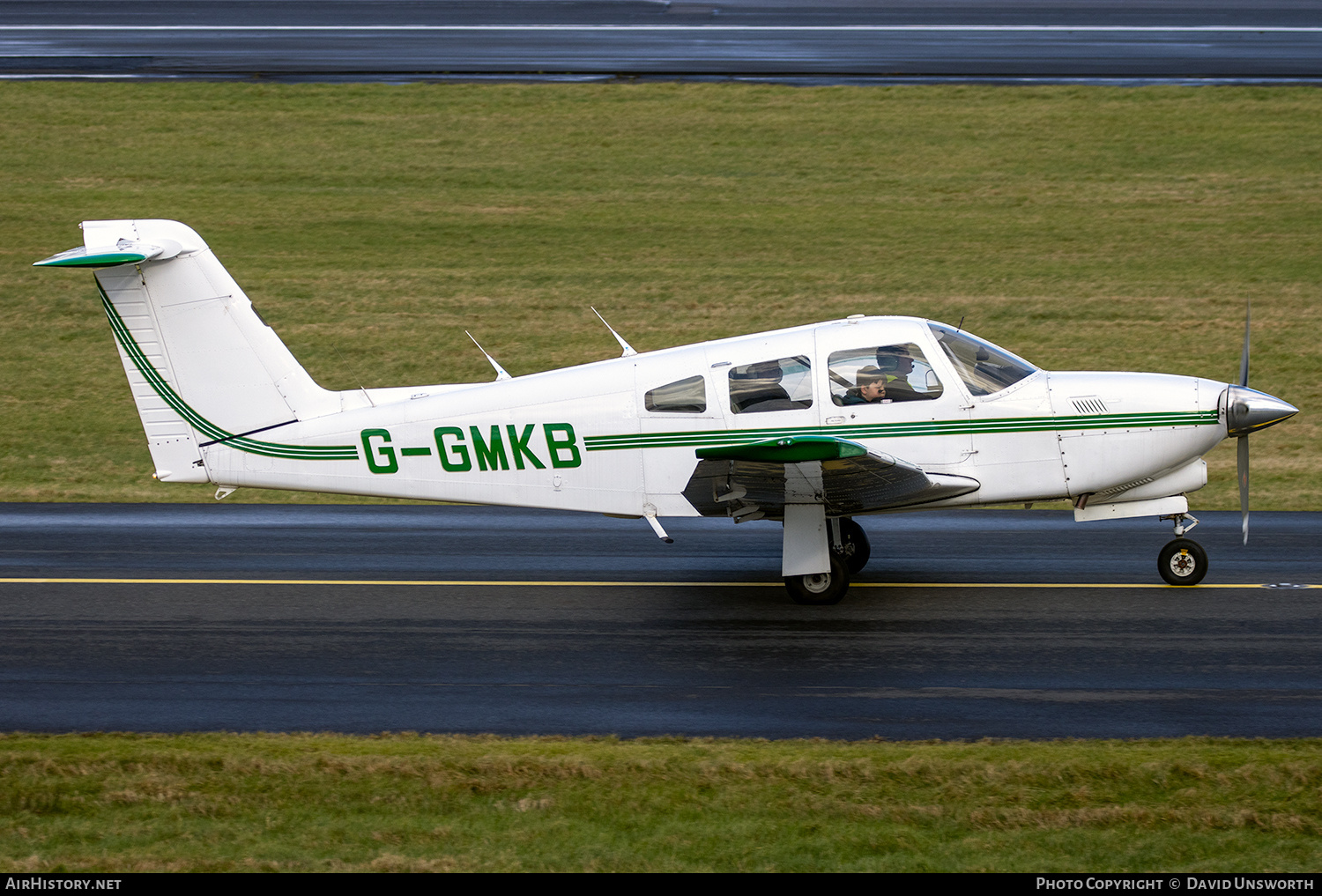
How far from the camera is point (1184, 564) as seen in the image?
11.2 metres

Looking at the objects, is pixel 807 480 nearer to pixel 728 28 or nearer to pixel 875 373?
pixel 875 373

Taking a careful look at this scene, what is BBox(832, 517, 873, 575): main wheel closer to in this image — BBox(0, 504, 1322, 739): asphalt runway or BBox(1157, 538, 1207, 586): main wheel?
BBox(0, 504, 1322, 739): asphalt runway

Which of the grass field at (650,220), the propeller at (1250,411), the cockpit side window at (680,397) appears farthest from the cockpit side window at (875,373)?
the grass field at (650,220)

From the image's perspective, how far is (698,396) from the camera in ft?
36.0

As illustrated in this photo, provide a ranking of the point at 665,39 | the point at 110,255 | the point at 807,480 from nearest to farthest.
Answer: the point at 807,480 < the point at 110,255 < the point at 665,39

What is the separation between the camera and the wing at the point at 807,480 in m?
9.72

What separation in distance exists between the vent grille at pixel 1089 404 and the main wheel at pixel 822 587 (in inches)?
88.8

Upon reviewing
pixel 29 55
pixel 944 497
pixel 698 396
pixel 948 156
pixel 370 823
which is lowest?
pixel 370 823

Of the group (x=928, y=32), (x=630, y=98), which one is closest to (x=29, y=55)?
(x=630, y=98)

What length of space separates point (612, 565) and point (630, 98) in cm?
1726

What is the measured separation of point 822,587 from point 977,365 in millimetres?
2174

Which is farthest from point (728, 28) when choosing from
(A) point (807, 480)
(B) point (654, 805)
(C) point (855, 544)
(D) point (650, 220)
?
(B) point (654, 805)

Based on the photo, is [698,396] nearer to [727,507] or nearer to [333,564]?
[727,507]

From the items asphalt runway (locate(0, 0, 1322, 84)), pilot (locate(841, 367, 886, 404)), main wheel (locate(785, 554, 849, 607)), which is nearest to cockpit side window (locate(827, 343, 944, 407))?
pilot (locate(841, 367, 886, 404))
